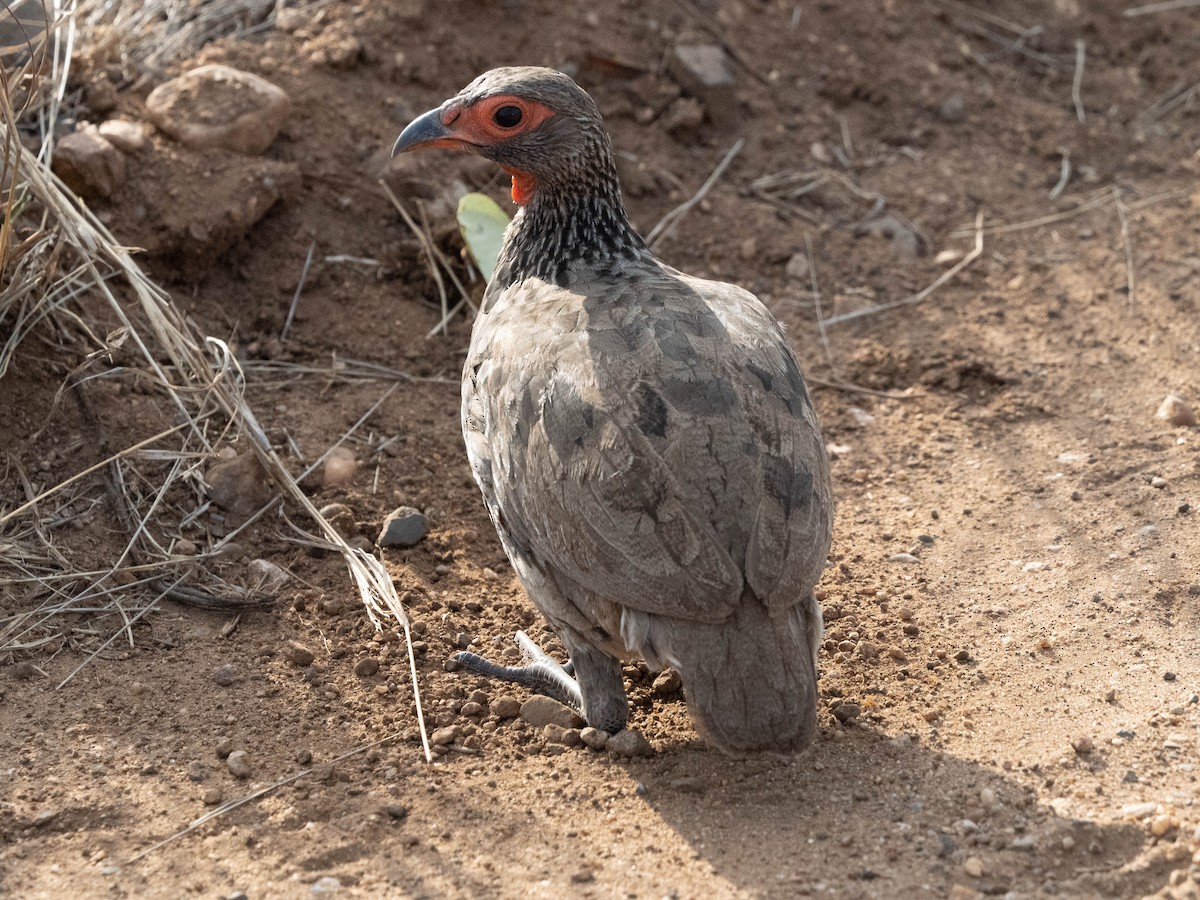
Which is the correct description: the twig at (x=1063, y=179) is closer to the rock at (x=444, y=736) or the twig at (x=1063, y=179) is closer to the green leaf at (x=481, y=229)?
the green leaf at (x=481, y=229)

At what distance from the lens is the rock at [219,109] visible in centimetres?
643

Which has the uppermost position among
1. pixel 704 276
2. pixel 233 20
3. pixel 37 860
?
pixel 233 20

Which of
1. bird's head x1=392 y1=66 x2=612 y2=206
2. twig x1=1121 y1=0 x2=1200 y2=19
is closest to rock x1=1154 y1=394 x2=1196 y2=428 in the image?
bird's head x1=392 y1=66 x2=612 y2=206

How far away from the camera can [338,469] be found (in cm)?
559

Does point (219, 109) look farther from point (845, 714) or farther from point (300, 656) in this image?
point (845, 714)

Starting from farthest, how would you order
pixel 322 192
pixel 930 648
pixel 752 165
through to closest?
pixel 752 165 < pixel 322 192 < pixel 930 648

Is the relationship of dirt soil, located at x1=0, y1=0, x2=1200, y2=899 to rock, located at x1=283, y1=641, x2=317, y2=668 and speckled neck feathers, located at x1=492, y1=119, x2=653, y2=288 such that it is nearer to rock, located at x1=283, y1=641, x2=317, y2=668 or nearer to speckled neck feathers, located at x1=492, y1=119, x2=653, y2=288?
rock, located at x1=283, y1=641, x2=317, y2=668

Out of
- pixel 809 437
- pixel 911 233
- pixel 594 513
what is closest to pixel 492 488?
pixel 594 513

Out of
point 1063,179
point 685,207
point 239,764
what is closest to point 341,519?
point 239,764

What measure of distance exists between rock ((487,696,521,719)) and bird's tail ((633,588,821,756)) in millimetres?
875

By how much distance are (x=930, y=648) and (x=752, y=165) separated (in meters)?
3.84

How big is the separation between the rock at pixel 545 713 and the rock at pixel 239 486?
62.4 inches

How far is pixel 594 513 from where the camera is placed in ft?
12.7

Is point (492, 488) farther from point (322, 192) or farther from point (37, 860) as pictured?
point (322, 192)
